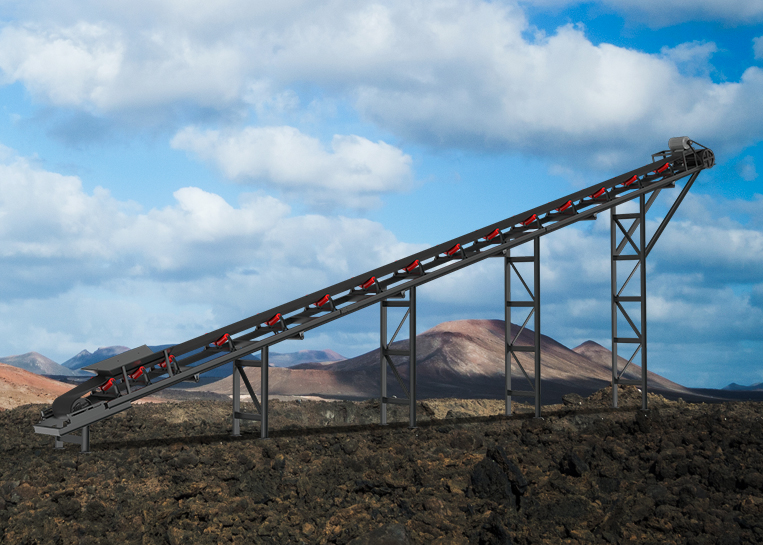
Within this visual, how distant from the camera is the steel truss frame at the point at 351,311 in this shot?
1392cm

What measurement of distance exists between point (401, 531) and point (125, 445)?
28.6 feet

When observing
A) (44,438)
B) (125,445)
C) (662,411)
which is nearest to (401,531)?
(125,445)

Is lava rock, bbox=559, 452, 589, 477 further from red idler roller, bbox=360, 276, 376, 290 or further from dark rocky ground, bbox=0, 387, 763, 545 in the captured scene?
red idler roller, bbox=360, 276, 376, 290

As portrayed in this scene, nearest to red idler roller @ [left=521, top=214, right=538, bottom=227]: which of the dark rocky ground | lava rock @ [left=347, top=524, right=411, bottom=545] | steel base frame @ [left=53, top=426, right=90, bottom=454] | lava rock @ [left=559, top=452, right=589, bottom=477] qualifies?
the dark rocky ground

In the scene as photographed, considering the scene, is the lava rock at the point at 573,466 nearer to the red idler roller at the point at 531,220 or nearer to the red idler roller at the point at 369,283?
the red idler roller at the point at 369,283

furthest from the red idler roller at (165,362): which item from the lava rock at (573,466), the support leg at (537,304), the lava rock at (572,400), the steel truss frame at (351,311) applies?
the lava rock at (572,400)

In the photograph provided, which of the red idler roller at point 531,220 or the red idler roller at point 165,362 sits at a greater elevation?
the red idler roller at point 531,220

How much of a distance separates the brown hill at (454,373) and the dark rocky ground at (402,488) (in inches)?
1176

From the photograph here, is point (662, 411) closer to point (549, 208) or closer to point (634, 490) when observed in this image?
point (549, 208)

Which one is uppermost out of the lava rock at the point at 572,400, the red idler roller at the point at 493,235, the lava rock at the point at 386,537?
the red idler roller at the point at 493,235

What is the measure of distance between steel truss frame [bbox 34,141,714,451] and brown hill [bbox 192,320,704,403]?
24.5m

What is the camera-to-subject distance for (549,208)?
1858cm

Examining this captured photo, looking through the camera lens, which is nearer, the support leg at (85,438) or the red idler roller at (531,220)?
the support leg at (85,438)

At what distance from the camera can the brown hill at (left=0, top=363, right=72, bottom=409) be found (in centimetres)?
2838
